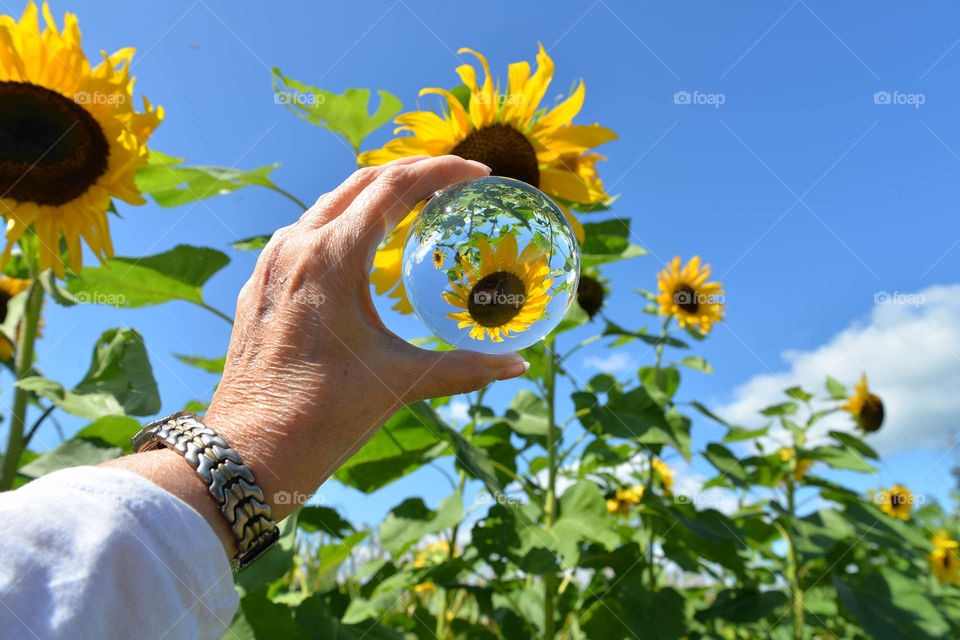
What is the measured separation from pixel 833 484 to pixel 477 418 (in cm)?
209

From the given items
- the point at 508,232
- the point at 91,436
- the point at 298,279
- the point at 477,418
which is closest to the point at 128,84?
the point at 91,436

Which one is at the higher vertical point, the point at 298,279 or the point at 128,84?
the point at 128,84

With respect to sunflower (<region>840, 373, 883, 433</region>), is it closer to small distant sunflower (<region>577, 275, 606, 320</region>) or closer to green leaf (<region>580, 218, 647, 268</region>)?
small distant sunflower (<region>577, 275, 606, 320</region>)

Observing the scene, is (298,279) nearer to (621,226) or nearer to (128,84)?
(128,84)

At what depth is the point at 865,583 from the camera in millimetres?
3279

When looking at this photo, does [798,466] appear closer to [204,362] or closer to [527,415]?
[527,415]

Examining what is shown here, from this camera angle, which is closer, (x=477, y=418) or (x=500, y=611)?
(x=477, y=418)

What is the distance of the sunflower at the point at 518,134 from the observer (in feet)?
7.34

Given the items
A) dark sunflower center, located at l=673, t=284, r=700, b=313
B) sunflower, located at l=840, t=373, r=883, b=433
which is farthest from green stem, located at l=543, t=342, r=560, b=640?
sunflower, located at l=840, t=373, r=883, b=433

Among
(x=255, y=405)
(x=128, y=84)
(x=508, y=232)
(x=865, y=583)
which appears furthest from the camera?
(x=865, y=583)

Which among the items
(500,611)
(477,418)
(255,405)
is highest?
(477,418)

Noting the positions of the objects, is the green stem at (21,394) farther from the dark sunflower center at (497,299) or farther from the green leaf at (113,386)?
the dark sunflower center at (497,299)

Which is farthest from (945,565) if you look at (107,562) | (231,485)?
(107,562)

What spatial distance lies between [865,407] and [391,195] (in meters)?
5.09
